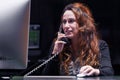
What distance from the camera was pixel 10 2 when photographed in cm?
131

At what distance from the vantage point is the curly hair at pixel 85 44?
1.83 metres

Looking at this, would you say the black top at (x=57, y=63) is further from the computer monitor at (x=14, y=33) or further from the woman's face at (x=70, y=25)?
the computer monitor at (x=14, y=33)

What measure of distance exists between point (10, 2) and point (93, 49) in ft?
2.51

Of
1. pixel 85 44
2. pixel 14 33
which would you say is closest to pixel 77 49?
pixel 85 44

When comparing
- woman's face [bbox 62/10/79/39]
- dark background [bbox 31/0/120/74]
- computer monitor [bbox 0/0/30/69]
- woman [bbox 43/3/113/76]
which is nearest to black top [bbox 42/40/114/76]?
woman [bbox 43/3/113/76]

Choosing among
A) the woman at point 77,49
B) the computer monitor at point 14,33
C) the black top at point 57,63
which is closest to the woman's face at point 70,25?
the woman at point 77,49

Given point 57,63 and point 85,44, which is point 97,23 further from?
point 57,63

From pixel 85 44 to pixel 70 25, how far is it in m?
0.16

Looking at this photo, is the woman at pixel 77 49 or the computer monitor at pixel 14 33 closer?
the computer monitor at pixel 14 33

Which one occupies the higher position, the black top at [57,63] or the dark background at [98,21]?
the dark background at [98,21]

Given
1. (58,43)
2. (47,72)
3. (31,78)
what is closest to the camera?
→ (31,78)

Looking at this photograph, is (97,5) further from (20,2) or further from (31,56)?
(20,2)

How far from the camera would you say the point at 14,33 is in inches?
Result: 51.6

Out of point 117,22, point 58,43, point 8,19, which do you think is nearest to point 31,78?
point 8,19
